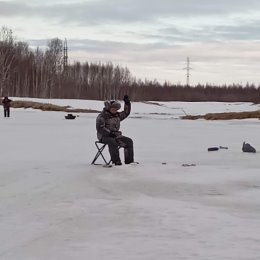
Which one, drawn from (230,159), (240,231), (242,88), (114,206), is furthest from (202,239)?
(242,88)

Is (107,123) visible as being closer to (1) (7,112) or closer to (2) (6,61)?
(1) (7,112)

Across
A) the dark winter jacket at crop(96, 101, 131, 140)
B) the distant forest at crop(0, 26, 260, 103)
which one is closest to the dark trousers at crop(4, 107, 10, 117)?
the dark winter jacket at crop(96, 101, 131, 140)

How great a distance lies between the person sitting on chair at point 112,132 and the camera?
10.7 m

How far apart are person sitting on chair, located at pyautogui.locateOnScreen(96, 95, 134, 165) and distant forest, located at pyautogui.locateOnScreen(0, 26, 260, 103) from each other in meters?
68.5

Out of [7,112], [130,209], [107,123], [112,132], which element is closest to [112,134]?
[112,132]

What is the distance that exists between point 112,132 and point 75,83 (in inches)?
3845

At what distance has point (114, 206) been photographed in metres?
7.06

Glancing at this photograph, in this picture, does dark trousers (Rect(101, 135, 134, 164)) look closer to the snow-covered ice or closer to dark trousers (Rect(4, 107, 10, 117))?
the snow-covered ice

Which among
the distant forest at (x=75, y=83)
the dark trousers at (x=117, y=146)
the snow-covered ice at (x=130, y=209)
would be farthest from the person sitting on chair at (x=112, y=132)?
the distant forest at (x=75, y=83)

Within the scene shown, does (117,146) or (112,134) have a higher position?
(112,134)

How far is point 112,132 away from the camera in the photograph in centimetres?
1077

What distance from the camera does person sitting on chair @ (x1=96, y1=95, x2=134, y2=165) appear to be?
1066 centimetres

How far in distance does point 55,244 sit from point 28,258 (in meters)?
0.46

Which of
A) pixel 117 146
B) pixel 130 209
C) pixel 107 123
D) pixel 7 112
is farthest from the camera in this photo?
pixel 7 112
